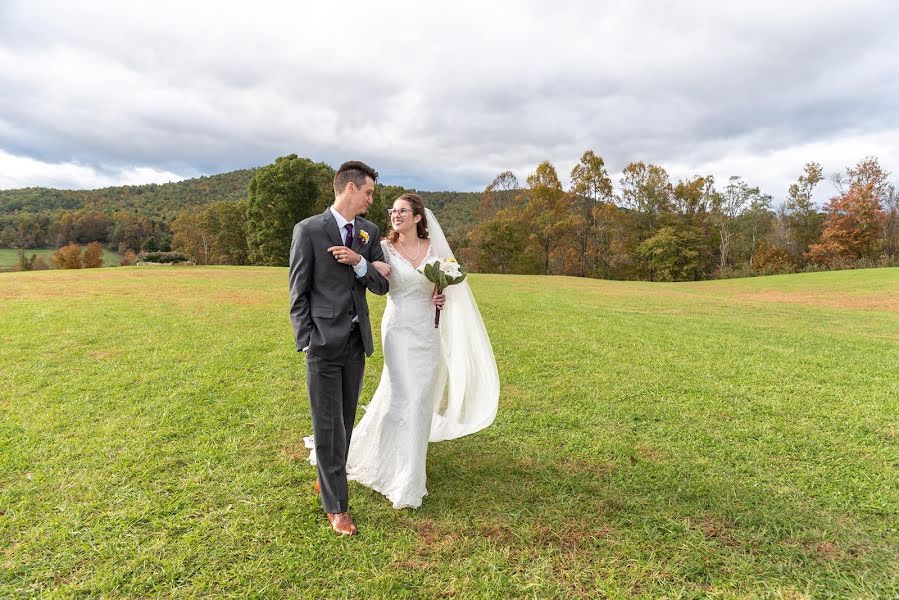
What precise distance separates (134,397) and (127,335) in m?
4.63

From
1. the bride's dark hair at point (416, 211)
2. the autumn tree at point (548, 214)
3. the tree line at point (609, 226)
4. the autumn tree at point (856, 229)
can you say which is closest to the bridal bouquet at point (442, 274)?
the bride's dark hair at point (416, 211)

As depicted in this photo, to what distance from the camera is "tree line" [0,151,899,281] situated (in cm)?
4478

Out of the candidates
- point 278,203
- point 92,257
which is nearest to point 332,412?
point 278,203

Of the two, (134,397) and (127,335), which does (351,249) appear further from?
(127,335)

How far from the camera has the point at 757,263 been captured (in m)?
47.2

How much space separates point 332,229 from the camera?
343 centimetres

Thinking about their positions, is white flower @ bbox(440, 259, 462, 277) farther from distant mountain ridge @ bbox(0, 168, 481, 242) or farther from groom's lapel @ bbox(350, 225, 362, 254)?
distant mountain ridge @ bbox(0, 168, 481, 242)

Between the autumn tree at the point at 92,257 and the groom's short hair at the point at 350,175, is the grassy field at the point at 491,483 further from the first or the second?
the autumn tree at the point at 92,257

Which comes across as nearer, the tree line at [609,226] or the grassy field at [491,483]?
the grassy field at [491,483]

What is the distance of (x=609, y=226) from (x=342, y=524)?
167 feet

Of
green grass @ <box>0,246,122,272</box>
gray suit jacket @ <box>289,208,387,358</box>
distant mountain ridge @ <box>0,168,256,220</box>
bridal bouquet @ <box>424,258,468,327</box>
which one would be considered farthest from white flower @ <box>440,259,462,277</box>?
distant mountain ridge @ <box>0,168,256,220</box>

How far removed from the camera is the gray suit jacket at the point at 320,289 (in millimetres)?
3338

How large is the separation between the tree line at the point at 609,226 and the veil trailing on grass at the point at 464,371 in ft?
130

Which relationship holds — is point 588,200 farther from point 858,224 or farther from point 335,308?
point 335,308
